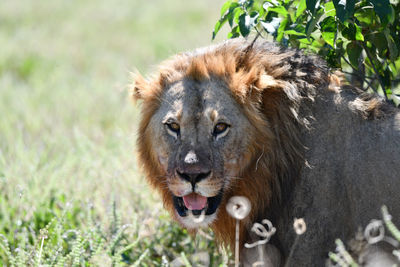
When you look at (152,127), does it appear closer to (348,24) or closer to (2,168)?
(348,24)

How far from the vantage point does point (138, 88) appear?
4.71m

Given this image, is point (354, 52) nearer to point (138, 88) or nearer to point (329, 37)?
point (329, 37)

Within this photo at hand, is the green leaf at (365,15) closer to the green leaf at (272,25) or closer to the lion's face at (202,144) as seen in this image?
the green leaf at (272,25)

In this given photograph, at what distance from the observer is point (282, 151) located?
165 inches

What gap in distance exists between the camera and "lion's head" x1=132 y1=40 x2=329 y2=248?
13.4 ft

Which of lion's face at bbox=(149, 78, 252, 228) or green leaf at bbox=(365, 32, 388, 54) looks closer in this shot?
lion's face at bbox=(149, 78, 252, 228)

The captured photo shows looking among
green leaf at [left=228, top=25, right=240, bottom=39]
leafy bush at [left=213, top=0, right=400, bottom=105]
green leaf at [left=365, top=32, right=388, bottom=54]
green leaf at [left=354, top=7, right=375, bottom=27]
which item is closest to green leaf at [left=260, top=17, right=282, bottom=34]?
leafy bush at [left=213, top=0, right=400, bottom=105]

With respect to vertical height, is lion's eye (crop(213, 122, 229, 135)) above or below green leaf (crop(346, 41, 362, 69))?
below

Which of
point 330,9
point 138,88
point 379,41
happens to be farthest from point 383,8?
point 138,88

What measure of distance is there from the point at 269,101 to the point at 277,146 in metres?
0.31

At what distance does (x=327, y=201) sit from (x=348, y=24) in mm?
1172

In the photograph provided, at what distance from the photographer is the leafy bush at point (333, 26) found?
3.97 metres

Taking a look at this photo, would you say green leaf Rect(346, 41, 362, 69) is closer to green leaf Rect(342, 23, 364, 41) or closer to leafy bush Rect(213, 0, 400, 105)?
leafy bush Rect(213, 0, 400, 105)

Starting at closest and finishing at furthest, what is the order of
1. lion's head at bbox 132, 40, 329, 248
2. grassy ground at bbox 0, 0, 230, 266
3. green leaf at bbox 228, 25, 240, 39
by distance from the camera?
lion's head at bbox 132, 40, 329, 248 < green leaf at bbox 228, 25, 240, 39 < grassy ground at bbox 0, 0, 230, 266
